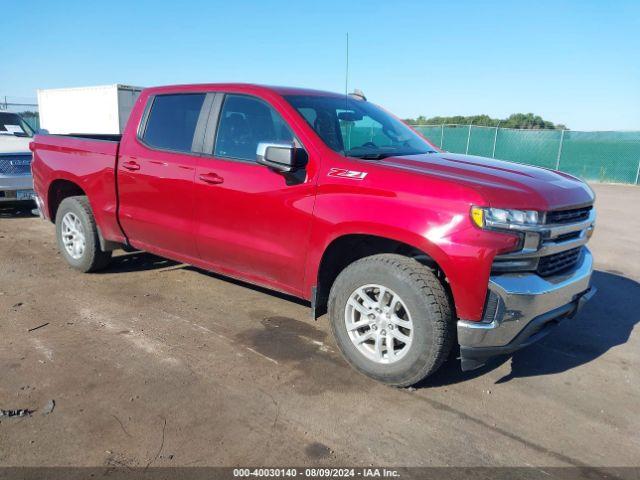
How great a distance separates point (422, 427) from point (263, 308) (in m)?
2.14

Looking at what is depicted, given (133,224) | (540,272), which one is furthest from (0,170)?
(540,272)

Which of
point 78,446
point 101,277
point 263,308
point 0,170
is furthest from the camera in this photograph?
point 0,170

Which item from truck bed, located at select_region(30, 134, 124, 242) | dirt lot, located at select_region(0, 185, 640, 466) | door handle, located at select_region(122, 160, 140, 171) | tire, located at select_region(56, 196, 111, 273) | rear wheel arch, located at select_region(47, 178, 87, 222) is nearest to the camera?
dirt lot, located at select_region(0, 185, 640, 466)

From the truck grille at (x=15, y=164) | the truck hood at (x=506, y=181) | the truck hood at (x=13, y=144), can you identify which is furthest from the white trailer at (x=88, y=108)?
the truck hood at (x=506, y=181)

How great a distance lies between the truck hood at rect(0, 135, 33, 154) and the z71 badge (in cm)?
736

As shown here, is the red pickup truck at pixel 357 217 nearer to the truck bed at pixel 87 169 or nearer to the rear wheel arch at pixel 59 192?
the truck bed at pixel 87 169

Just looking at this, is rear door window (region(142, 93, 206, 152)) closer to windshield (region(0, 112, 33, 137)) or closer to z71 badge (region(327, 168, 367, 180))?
z71 badge (region(327, 168, 367, 180))

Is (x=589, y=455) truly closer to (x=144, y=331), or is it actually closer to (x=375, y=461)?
(x=375, y=461)

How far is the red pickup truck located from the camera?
293 cm

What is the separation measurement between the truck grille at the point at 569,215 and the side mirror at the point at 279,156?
1648 millimetres

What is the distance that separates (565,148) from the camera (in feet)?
68.2

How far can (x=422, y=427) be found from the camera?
2.91 m

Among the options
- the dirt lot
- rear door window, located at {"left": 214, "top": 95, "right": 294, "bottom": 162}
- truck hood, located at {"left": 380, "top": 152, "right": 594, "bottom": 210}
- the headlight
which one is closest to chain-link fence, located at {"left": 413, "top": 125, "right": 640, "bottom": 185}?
the dirt lot

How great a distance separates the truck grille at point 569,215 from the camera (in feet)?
10.1
